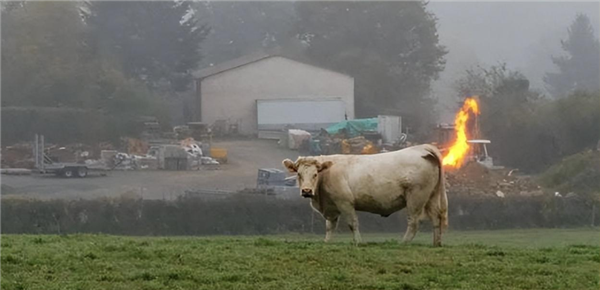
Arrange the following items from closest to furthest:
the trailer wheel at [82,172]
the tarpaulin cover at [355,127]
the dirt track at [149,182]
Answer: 1. the dirt track at [149,182]
2. the trailer wheel at [82,172]
3. the tarpaulin cover at [355,127]

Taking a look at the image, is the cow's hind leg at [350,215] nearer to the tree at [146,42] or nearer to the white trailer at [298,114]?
the white trailer at [298,114]

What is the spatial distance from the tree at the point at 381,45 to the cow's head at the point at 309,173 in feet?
204

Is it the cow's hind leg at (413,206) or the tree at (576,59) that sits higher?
the tree at (576,59)

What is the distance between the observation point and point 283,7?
10619 cm

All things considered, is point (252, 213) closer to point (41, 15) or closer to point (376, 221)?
point (376, 221)

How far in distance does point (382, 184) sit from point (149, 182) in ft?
136

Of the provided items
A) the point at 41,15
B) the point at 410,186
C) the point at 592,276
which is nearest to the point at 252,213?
the point at 410,186

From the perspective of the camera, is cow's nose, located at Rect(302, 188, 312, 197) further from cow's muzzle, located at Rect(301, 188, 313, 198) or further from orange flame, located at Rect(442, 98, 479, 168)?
orange flame, located at Rect(442, 98, 479, 168)

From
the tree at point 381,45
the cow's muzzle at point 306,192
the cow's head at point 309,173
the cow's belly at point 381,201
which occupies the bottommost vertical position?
the cow's belly at point 381,201

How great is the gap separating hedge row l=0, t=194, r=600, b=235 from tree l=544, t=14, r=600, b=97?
54.9 metres

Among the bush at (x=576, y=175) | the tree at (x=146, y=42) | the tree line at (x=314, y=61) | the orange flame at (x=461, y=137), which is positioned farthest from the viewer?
the tree at (x=146, y=42)

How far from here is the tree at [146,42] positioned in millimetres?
78500

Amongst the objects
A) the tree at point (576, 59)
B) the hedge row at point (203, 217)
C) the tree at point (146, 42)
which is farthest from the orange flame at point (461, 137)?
the tree at point (576, 59)

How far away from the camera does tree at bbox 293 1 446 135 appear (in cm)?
7862
